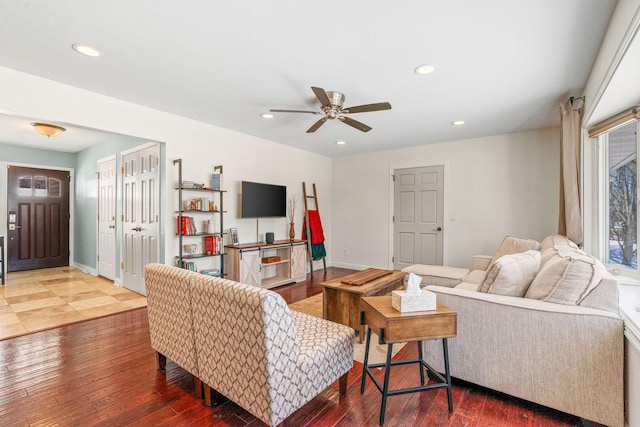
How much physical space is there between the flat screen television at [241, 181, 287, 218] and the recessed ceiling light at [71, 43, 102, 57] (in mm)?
2443

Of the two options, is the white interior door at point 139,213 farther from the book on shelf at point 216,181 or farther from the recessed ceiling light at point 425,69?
the recessed ceiling light at point 425,69

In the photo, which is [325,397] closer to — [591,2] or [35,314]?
[591,2]

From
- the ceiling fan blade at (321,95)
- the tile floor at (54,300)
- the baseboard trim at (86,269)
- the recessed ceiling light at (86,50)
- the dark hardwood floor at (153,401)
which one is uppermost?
the recessed ceiling light at (86,50)

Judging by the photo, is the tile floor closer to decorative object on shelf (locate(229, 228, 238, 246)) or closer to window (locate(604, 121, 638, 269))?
decorative object on shelf (locate(229, 228, 238, 246))

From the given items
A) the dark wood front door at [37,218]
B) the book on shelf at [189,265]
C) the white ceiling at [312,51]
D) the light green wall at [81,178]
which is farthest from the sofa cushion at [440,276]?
the dark wood front door at [37,218]

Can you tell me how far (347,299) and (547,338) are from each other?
1.48 metres

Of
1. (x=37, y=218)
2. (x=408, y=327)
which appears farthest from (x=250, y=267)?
(x=37, y=218)

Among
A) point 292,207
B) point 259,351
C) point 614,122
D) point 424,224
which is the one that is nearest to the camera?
point 259,351

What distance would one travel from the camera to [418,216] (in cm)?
549

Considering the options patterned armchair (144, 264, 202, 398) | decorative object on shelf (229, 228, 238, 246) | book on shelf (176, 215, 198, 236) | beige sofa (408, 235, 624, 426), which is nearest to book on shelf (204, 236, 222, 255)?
book on shelf (176, 215, 198, 236)

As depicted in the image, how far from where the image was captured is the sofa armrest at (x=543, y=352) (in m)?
1.56

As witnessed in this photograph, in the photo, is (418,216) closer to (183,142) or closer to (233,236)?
(233,236)

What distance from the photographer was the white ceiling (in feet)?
6.10

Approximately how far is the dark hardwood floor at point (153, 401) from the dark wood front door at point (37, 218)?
452cm
